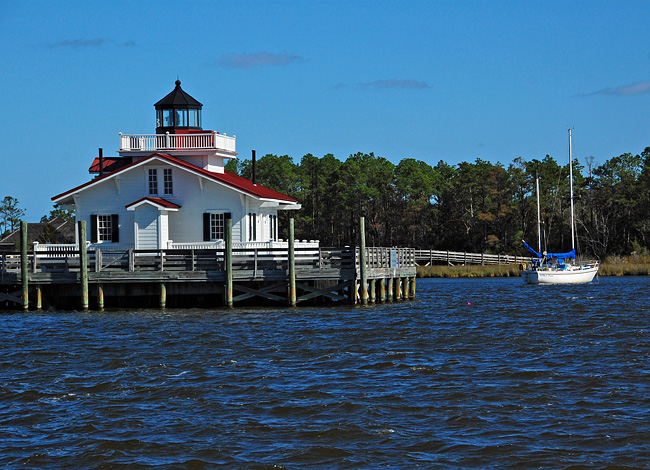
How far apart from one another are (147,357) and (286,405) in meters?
6.98

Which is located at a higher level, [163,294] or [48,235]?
[48,235]

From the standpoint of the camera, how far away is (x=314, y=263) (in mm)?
34312

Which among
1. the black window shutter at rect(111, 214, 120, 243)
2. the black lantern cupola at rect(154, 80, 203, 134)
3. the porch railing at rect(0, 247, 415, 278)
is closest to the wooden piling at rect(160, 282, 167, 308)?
the porch railing at rect(0, 247, 415, 278)

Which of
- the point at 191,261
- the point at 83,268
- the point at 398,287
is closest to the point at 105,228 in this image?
the point at 83,268

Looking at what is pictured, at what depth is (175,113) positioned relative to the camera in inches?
1752

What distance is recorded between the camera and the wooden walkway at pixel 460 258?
79.2 meters

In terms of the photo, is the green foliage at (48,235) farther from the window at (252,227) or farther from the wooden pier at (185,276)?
the wooden pier at (185,276)

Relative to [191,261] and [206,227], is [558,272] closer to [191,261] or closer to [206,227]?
[206,227]

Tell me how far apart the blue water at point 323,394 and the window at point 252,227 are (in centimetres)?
992

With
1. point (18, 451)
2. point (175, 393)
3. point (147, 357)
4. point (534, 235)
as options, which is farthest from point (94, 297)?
point (534, 235)

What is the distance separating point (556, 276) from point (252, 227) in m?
23.4

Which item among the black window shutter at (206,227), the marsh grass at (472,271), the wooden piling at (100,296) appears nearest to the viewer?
the wooden piling at (100,296)

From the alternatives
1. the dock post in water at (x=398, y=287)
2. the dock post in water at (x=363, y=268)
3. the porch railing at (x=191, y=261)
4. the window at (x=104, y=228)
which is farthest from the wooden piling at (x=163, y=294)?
the dock post in water at (x=398, y=287)

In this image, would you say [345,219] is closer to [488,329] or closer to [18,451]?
[488,329]
